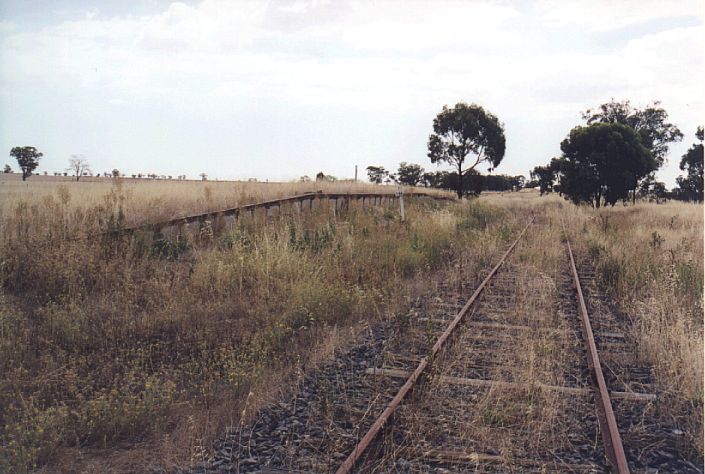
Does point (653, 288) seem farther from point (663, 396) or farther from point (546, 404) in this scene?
point (546, 404)

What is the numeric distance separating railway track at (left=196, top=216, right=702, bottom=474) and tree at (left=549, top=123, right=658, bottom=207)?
33.2 metres

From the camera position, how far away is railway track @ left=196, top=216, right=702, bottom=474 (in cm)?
389

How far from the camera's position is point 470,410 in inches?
183

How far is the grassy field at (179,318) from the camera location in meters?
4.38

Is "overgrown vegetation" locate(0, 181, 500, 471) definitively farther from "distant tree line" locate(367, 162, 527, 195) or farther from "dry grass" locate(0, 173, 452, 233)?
"distant tree line" locate(367, 162, 527, 195)

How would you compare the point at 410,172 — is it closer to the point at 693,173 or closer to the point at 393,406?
the point at 693,173

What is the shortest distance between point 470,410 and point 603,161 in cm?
3673

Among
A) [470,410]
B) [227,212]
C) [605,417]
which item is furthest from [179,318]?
→ [227,212]

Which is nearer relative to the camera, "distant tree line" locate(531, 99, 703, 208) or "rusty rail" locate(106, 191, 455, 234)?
"rusty rail" locate(106, 191, 455, 234)

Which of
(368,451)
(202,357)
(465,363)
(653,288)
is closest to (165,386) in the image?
(202,357)

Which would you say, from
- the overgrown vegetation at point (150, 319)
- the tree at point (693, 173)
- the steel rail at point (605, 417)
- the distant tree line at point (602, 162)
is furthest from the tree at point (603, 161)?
the steel rail at point (605, 417)

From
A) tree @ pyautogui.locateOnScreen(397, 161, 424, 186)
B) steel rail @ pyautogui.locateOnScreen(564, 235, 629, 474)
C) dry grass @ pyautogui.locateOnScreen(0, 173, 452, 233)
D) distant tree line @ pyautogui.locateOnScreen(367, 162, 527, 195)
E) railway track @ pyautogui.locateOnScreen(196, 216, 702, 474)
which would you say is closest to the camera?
steel rail @ pyautogui.locateOnScreen(564, 235, 629, 474)

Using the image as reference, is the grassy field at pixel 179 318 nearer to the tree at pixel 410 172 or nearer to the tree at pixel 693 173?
the tree at pixel 693 173

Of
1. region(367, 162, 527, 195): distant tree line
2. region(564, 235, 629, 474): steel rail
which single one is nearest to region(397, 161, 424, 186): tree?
region(367, 162, 527, 195): distant tree line
